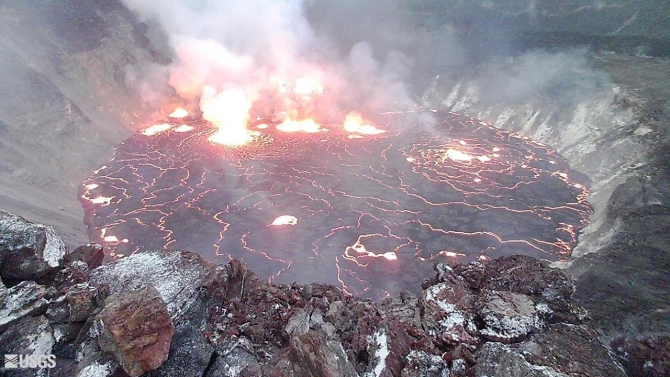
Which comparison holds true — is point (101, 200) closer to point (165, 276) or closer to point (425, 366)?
point (165, 276)

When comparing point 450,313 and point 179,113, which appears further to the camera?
point 179,113

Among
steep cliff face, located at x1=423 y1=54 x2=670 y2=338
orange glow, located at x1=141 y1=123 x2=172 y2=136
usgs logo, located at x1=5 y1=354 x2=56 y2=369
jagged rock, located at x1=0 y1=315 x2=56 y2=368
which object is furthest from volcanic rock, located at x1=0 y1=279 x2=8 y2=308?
orange glow, located at x1=141 y1=123 x2=172 y2=136

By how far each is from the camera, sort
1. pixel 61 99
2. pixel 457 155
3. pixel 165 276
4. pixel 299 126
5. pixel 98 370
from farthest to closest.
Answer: pixel 299 126 < pixel 457 155 < pixel 61 99 < pixel 165 276 < pixel 98 370

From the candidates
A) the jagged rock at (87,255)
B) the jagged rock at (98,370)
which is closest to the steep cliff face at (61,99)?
the jagged rock at (87,255)

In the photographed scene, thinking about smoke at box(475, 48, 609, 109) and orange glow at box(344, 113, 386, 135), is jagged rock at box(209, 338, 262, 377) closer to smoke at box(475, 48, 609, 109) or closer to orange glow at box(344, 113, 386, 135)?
orange glow at box(344, 113, 386, 135)

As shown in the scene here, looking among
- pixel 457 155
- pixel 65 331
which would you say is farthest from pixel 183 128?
pixel 65 331

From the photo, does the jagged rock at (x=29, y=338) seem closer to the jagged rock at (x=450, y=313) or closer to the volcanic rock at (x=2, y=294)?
the volcanic rock at (x=2, y=294)
